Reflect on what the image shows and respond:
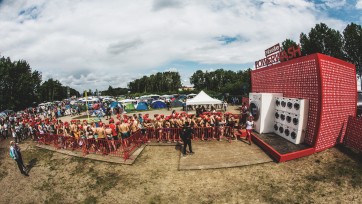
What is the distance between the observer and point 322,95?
31.5 feet

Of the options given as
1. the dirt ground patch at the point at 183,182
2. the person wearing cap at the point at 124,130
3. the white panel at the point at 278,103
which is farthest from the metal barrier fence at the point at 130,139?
the white panel at the point at 278,103

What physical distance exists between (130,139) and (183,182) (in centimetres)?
448

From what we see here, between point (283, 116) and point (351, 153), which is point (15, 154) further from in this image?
point (351, 153)

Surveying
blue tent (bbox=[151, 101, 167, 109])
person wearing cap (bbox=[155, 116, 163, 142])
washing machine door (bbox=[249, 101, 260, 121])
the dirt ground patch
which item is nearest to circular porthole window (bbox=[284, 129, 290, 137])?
the dirt ground patch

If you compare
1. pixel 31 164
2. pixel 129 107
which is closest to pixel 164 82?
pixel 129 107

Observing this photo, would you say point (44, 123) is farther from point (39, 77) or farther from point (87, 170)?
point (39, 77)

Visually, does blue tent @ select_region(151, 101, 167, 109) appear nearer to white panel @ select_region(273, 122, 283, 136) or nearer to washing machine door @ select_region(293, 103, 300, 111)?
white panel @ select_region(273, 122, 283, 136)

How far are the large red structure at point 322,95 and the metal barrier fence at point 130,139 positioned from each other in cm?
273

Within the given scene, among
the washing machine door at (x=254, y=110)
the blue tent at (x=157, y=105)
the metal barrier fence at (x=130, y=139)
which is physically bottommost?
the metal barrier fence at (x=130, y=139)

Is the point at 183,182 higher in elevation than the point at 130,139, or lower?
lower

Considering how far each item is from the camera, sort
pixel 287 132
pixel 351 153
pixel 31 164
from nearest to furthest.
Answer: pixel 351 153, pixel 31 164, pixel 287 132

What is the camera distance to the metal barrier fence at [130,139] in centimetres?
1076

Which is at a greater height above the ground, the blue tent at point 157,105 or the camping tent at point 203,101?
the camping tent at point 203,101

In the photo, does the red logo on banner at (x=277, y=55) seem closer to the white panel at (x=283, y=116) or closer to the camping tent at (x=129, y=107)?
the white panel at (x=283, y=116)
